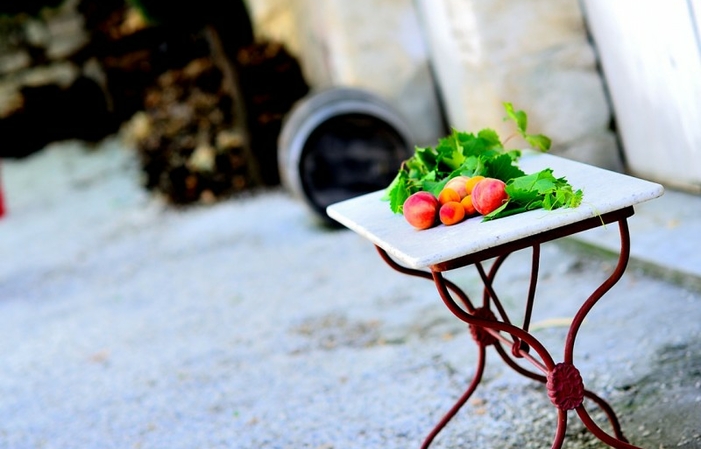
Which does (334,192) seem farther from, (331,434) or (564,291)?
(331,434)

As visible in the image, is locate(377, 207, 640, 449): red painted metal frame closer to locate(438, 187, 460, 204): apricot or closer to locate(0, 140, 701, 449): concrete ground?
locate(438, 187, 460, 204): apricot

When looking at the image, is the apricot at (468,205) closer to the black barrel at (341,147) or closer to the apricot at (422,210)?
the apricot at (422,210)

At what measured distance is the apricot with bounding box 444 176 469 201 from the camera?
233 cm

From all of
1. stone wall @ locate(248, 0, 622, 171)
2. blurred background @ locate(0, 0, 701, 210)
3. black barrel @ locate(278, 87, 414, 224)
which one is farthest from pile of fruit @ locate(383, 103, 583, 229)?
black barrel @ locate(278, 87, 414, 224)

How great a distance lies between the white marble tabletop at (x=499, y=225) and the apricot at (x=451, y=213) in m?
0.02

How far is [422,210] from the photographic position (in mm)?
2289

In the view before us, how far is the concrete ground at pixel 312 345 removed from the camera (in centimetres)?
305

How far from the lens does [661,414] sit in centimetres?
273

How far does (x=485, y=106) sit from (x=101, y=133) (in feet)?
24.8

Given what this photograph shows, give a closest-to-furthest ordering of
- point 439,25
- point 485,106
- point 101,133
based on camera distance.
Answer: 1. point 485,106
2. point 439,25
3. point 101,133

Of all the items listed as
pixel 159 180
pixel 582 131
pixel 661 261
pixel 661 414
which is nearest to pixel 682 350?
pixel 661 414

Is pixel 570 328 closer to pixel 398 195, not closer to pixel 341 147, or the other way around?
pixel 398 195

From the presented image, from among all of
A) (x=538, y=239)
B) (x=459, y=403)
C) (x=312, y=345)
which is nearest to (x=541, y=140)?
(x=538, y=239)

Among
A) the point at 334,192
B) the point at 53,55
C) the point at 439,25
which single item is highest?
the point at 53,55
